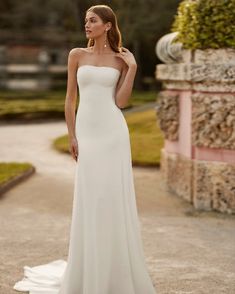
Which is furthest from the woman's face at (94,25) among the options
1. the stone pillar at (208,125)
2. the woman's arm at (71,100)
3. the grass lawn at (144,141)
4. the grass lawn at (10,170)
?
the grass lawn at (144,141)

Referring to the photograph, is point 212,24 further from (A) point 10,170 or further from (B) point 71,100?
(A) point 10,170

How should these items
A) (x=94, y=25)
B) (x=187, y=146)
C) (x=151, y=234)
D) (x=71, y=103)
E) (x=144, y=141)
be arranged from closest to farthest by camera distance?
(x=94, y=25)
(x=71, y=103)
(x=151, y=234)
(x=187, y=146)
(x=144, y=141)

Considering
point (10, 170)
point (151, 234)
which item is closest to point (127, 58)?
point (151, 234)

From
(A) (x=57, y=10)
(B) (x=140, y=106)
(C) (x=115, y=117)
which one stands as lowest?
(B) (x=140, y=106)

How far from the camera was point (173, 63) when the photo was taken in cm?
855

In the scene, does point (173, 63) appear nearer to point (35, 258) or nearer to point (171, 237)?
point (171, 237)

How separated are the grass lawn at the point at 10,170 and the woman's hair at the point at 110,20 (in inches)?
195

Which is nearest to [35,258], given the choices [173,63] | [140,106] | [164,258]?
[164,258]

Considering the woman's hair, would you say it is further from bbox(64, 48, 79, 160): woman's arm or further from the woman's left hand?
bbox(64, 48, 79, 160): woman's arm

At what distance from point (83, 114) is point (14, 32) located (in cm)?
3058

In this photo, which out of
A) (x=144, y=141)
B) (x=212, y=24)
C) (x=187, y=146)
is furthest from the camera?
(x=144, y=141)

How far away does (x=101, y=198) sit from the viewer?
14.8ft

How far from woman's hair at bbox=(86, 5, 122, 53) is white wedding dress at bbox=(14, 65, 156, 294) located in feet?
0.64

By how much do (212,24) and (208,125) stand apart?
123cm
